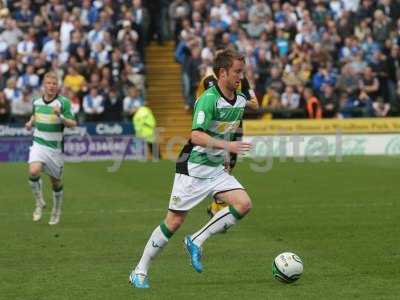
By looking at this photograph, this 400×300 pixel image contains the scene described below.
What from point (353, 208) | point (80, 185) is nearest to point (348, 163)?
point (80, 185)

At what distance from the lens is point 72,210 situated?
18047mm

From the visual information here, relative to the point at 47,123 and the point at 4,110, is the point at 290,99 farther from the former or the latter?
the point at 47,123

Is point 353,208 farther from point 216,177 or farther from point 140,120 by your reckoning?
point 140,120

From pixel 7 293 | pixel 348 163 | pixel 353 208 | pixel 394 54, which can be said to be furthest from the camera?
pixel 394 54

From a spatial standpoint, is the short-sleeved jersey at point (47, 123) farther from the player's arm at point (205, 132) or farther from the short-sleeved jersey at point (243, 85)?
the player's arm at point (205, 132)

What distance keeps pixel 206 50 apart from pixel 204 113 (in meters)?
22.0

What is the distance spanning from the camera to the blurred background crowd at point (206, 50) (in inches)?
1195

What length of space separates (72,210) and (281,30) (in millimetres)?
16742

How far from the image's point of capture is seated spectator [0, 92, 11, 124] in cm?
2920

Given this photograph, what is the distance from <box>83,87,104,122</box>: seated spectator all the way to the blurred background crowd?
0.10 feet

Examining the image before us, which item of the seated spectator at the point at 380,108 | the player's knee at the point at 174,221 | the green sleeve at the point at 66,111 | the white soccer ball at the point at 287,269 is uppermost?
the green sleeve at the point at 66,111

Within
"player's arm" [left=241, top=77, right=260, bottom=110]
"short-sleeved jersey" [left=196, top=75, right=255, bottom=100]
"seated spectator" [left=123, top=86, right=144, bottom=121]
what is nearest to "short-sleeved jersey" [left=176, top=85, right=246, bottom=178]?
"player's arm" [left=241, top=77, right=260, bottom=110]

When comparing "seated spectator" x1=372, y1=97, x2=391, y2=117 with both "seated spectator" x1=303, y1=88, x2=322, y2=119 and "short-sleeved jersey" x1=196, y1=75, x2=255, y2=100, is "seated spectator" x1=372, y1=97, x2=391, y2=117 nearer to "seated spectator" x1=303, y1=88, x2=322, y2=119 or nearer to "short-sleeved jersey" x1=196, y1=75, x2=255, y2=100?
"seated spectator" x1=303, y1=88, x2=322, y2=119

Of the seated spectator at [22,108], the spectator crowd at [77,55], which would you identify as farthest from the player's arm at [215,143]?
the seated spectator at [22,108]
